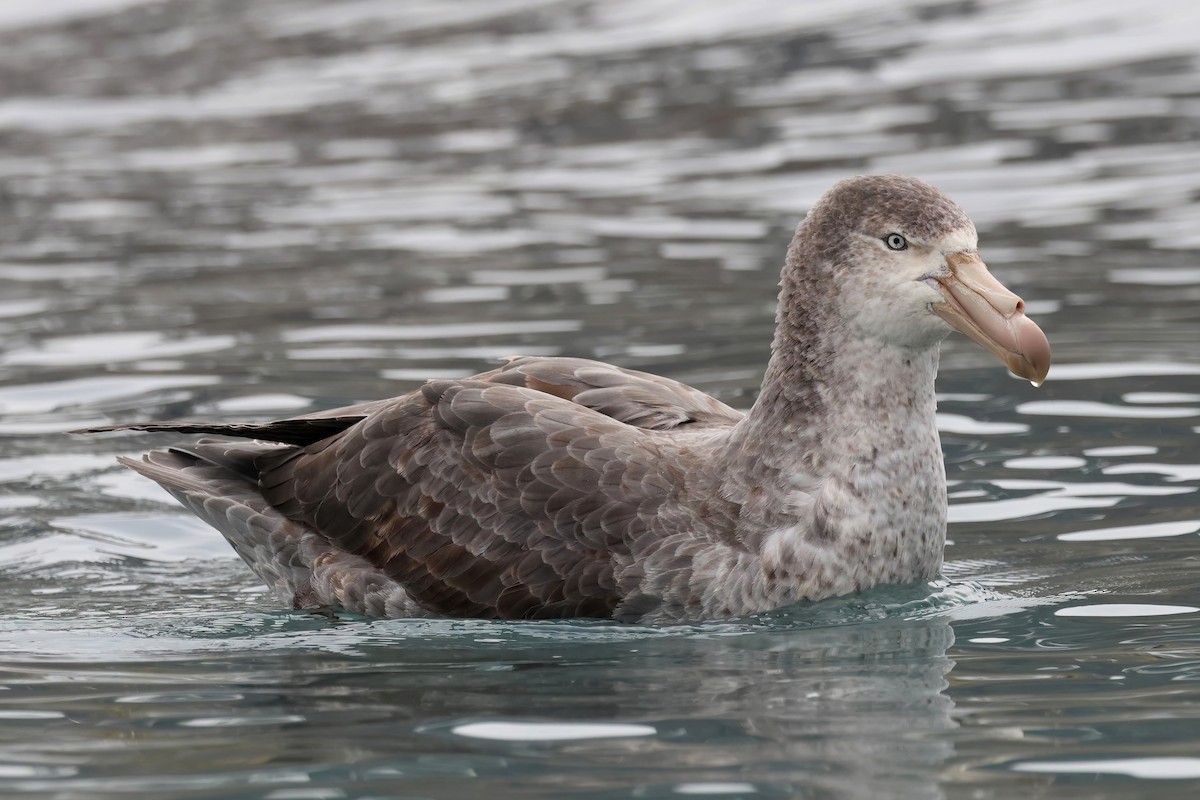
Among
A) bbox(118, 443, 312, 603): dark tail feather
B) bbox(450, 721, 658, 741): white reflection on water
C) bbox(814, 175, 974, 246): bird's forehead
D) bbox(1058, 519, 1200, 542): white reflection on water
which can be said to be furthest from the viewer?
bbox(1058, 519, 1200, 542): white reflection on water

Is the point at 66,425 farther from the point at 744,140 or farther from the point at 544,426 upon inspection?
the point at 744,140

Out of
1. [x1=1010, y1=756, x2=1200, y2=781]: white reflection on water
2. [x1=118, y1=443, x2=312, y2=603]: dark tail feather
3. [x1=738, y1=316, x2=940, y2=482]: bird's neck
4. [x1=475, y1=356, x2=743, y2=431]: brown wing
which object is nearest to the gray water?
[x1=1010, y1=756, x2=1200, y2=781]: white reflection on water

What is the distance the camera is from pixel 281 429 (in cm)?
784

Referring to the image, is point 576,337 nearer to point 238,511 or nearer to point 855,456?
point 238,511

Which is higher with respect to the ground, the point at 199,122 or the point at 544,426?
the point at 199,122

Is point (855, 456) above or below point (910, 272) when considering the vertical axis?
below

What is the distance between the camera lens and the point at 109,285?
13164mm

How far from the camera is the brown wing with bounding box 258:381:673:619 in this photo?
6754 mm

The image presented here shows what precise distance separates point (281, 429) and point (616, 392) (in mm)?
1339

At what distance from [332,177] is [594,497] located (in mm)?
10470

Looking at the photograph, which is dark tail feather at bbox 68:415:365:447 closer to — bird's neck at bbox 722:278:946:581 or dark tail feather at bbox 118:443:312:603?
dark tail feather at bbox 118:443:312:603

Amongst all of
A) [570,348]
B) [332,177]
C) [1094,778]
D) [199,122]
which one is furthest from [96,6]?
[1094,778]

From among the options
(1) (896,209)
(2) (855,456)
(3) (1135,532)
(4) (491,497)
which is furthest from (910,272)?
(3) (1135,532)

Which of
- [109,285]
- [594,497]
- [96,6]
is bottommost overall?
[594,497]
